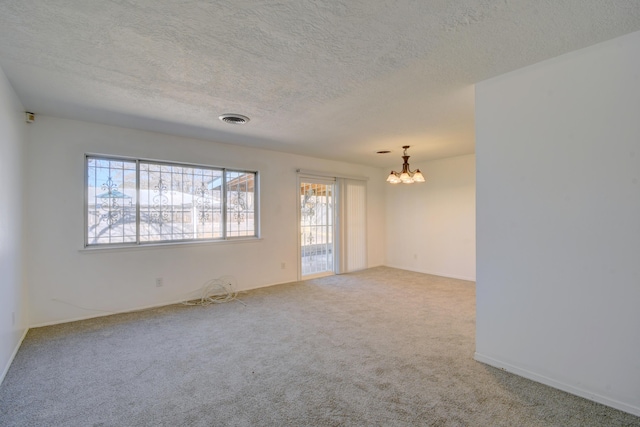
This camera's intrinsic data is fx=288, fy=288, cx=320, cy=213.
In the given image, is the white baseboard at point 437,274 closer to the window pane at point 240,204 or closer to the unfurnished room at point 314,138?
the unfurnished room at point 314,138

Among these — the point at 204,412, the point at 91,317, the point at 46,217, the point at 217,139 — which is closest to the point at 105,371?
the point at 204,412

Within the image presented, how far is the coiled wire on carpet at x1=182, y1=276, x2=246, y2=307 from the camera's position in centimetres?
414

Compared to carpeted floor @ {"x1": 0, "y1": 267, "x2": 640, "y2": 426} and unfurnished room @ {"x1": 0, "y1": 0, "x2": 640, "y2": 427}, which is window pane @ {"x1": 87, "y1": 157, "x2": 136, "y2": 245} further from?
carpeted floor @ {"x1": 0, "y1": 267, "x2": 640, "y2": 426}

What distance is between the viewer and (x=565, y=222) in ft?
6.66

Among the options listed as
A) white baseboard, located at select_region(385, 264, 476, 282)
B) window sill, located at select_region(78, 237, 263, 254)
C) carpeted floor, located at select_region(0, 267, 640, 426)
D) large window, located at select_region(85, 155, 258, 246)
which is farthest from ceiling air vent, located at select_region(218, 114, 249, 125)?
white baseboard, located at select_region(385, 264, 476, 282)

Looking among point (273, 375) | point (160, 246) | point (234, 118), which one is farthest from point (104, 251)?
point (273, 375)

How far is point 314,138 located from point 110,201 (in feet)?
9.22

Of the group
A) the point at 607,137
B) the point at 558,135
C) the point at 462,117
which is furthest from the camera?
the point at 462,117

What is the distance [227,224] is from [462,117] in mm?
3632

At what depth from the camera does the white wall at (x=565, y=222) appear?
181 centimetres

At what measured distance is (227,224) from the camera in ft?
15.3

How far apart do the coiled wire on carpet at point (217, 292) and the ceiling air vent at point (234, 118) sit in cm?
238

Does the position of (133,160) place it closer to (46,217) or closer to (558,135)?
(46,217)

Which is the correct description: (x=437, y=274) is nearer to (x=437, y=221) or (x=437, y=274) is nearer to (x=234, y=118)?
(x=437, y=221)
